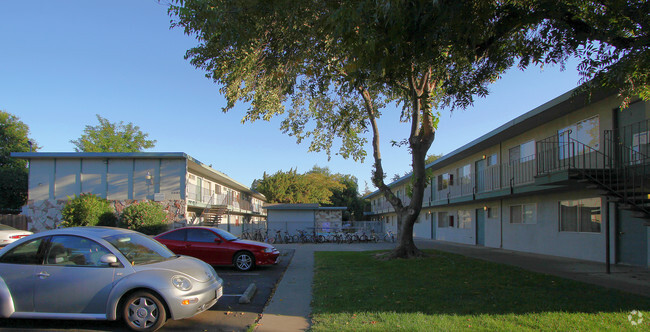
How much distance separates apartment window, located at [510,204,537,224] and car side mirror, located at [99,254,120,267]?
16491 millimetres

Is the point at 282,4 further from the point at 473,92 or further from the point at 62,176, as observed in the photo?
the point at 62,176

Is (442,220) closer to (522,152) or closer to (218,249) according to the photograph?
(522,152)

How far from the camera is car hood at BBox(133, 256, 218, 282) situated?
5.87 meters

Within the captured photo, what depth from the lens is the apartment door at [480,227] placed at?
2278 centimetres

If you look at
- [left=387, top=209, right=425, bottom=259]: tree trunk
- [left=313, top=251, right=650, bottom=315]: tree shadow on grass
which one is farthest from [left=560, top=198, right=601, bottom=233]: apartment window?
[left=387, top=209, right=425, bottom=259]: tree trunk

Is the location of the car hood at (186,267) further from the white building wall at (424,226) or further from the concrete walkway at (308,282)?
the white building wall at (424,226)

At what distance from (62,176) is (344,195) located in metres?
Answer: 43.8

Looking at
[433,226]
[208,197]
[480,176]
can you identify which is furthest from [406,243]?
[208,197]

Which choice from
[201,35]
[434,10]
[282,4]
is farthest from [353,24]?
[201,35]

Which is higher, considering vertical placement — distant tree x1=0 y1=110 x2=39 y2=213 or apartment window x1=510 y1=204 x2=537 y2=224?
distant tree x1=0 y1=110 x2=39 y2=213

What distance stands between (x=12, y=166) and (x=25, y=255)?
40679 mm

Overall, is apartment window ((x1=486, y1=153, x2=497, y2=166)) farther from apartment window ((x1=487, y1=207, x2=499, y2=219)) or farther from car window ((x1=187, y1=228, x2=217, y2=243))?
car window ((x1=187, y1=228, x2=217, y2=243))

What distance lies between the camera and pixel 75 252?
5.79m

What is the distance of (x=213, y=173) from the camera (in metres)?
30.2
